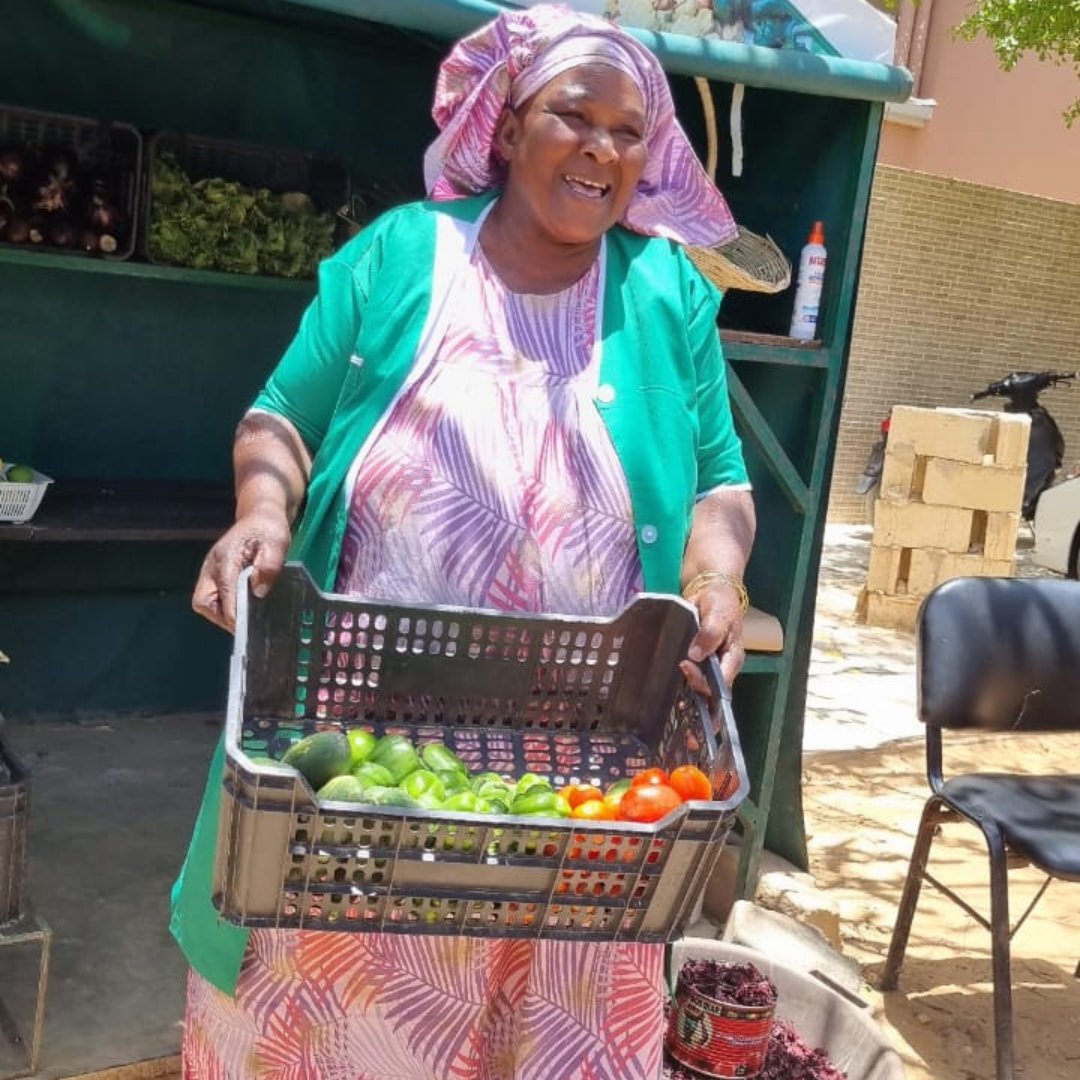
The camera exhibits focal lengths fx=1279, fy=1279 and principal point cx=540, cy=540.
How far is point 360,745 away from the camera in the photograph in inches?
69.0

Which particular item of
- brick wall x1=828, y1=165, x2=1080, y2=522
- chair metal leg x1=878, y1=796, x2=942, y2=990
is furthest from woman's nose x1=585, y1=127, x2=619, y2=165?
brick wall x1=828, y1=165, x2=1080, y2=522

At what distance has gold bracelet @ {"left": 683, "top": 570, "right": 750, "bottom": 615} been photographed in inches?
78.3

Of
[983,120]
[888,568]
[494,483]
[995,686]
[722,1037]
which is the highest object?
[983,120]

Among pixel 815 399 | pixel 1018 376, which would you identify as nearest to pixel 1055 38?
pixel 1018 376

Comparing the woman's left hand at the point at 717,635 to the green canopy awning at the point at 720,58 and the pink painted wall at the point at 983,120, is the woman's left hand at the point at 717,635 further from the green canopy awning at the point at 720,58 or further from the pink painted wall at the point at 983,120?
the pink painted wall at the point at 983,120

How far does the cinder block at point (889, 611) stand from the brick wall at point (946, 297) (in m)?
3.59

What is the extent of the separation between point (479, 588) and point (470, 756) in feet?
0.84

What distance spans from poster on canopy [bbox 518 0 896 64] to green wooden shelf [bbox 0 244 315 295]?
1.52 m

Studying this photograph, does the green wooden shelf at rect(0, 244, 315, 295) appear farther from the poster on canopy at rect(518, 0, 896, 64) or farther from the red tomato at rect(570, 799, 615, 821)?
the red tomato at rect(570, 799, 615, 821)

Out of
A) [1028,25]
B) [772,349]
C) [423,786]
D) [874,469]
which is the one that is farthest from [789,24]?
[874,469]

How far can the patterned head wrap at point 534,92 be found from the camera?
1.99 metres

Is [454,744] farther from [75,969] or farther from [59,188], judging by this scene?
[59,188]

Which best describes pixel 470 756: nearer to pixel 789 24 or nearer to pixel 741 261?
pixel 741 261

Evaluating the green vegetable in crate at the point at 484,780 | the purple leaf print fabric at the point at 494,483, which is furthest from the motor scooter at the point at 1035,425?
the green vegetable in crate at the point at 484,780
